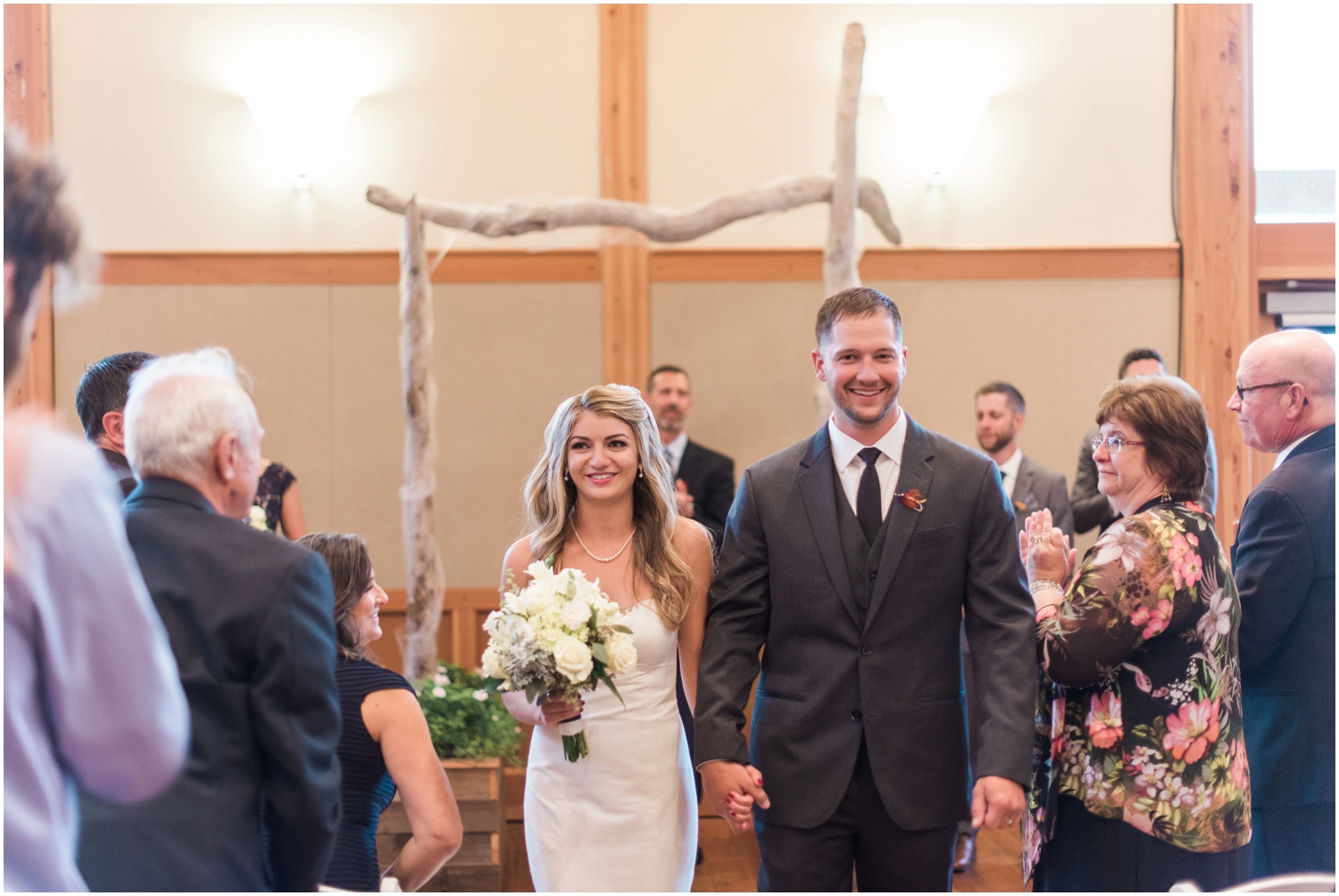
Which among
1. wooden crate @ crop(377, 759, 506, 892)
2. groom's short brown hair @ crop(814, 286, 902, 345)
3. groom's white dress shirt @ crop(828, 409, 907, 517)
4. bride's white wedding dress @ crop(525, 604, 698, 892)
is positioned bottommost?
wooden crate @ crop(377, 759, 506, 892)

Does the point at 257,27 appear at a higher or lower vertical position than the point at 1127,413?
higher

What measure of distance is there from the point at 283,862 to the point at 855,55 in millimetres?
4373

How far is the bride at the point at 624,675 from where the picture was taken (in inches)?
101

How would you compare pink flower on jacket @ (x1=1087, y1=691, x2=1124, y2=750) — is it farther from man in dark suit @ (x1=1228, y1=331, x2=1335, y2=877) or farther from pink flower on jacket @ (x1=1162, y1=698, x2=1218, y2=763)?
man in dark suit @ (x1=1228, y1=331, x2=1335, y2=877)

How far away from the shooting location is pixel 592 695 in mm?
2615

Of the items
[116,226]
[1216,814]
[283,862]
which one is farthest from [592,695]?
[116,226]

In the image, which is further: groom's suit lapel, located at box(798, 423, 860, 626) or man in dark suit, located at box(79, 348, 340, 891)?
groom's suit lapel, located at box(798, 423, 860, 626)

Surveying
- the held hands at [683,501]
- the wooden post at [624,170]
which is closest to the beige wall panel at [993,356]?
the wooden post at [624,170]

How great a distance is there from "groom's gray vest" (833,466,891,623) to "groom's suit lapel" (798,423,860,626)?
0.05 feet

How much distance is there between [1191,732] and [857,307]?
1.12 metres

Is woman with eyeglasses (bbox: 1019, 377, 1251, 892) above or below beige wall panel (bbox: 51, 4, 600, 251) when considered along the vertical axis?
below

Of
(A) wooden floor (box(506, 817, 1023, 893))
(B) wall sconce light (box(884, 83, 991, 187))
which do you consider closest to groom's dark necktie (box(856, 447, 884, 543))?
(A) wooden floor (box(506, 817, 1023, 893))

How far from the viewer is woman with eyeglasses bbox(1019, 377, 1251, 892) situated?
84.1 inches

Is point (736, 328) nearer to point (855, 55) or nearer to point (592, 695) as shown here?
point (855, 55)
